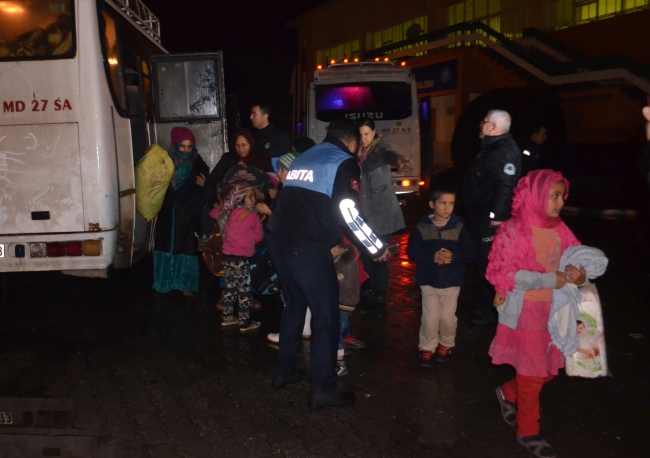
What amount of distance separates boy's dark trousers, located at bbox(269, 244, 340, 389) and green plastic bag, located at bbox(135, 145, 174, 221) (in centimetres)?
276

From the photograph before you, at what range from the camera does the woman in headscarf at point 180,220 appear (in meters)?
7.09

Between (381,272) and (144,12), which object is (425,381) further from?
(144,12)

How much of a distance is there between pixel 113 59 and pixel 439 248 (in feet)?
12.8

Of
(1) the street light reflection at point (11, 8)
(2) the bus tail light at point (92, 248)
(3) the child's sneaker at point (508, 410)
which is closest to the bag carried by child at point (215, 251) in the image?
(2) the bus tail light at point (92, 248)

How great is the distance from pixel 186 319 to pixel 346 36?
99.8 feet

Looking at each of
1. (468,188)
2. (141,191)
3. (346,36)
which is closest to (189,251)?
(141,191)

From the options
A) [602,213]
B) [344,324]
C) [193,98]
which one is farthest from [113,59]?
[602,213]

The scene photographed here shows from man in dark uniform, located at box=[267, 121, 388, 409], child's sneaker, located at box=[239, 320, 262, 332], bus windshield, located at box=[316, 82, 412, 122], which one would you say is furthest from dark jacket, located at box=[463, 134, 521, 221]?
bus windshield, located at box=[316, 82, 412, 122]

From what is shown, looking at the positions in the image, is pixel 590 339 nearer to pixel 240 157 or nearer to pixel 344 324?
pixel 344 324

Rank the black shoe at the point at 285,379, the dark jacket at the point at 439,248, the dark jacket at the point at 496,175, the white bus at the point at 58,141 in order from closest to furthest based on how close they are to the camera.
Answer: the black shoe at the point at 285,379, the dark jacket at the point at 439,248, the dark jacket at the point at 496,175, the white bus at the point at 58,141

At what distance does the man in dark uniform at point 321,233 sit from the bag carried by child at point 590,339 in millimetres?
1305

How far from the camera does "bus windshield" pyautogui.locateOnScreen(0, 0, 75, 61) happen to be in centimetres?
604

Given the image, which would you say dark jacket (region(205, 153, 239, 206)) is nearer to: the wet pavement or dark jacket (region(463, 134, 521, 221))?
the wet pavement

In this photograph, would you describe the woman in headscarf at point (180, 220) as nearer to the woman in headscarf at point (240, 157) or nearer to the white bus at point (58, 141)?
the woman in headscarf at point (240, 157)
